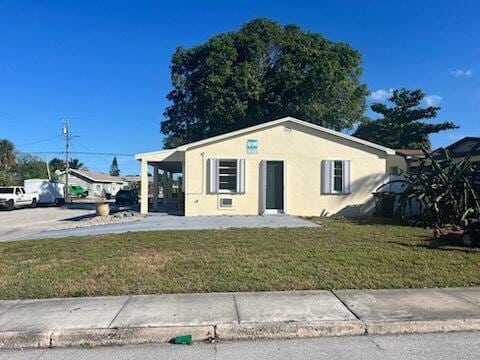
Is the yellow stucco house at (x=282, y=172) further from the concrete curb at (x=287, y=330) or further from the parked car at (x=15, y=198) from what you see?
the parked car at (x=15, y=198)

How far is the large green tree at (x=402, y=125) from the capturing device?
39.4 metres

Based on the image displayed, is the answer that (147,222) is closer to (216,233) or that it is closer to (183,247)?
(216,233)

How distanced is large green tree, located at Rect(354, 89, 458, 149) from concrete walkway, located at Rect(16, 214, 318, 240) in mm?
25874

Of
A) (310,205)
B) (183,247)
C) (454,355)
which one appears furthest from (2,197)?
(454,355)

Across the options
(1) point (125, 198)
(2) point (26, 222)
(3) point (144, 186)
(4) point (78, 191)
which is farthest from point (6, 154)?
(3) point (144, 186)

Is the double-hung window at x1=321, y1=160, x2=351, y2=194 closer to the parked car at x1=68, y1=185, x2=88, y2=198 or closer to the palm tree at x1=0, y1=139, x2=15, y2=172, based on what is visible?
the parked car at x1=68, y1=185, x2=88, y2=198

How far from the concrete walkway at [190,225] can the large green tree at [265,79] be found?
11.6 meters

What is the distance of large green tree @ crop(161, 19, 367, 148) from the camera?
27.6 meters

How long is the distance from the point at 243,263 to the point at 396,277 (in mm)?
2680

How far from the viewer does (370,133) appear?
41031mm

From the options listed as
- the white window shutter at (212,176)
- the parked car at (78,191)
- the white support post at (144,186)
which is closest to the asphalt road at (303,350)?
the white window shutter at (212,176)

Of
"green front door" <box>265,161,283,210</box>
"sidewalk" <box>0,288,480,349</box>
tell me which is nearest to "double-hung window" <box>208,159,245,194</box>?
"green front door" <box>265,161,283,210</box>

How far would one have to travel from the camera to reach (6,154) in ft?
215

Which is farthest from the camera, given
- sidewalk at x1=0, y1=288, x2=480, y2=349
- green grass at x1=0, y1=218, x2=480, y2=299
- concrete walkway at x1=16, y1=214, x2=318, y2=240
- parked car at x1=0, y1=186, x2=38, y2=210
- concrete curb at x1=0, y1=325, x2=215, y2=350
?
parked car at x1=0, y1=186, x2=38, y2=210
